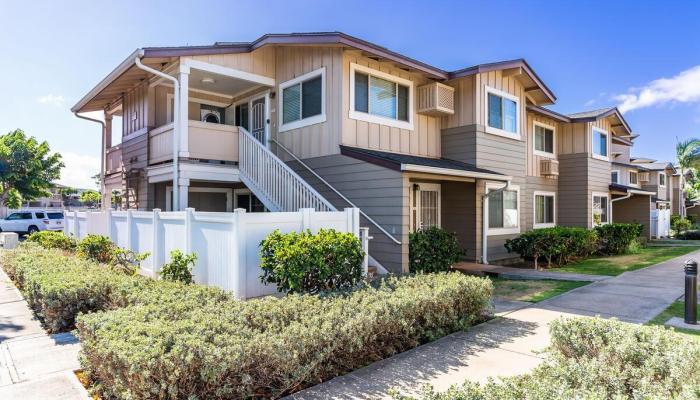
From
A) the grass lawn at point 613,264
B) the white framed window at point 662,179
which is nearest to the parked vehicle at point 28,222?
the grass lawn at point 613,264

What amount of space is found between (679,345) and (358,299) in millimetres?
3343

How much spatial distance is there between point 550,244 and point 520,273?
7.03 ft

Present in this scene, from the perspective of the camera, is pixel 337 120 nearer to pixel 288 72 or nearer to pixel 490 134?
pixel 288 72

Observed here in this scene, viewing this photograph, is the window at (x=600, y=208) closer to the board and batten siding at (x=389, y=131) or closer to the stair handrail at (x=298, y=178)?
the board and batten siding at (x=389, y=131)

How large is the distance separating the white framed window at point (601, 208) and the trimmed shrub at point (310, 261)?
15.3 meters

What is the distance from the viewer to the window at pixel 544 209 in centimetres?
1667

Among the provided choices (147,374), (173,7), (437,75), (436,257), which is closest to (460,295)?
(436,257)

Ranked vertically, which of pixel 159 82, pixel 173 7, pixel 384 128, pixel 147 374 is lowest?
pixel 147 374

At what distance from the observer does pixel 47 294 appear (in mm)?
5832

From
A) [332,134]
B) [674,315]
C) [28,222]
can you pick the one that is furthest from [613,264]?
[28,222]

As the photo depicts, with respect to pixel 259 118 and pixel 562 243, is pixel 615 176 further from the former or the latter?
pixel 259 118

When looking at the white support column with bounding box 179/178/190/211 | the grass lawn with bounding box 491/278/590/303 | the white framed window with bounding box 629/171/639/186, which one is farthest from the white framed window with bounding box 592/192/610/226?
the white support column with bounding box 179/178/190/211

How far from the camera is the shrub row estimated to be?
12.8m

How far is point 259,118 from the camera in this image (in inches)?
501
